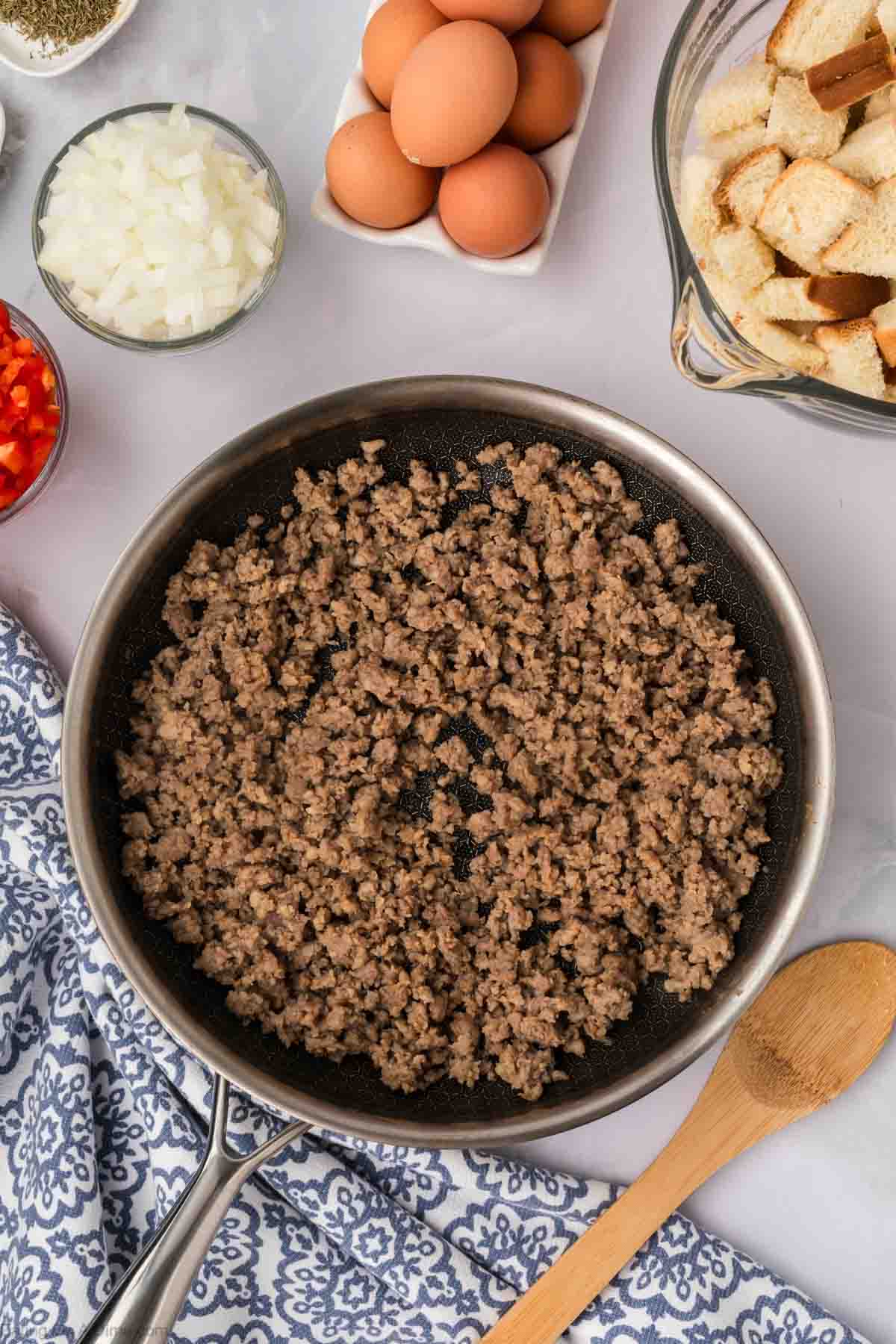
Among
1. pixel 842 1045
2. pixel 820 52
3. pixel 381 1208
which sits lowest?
pixel 381 1208

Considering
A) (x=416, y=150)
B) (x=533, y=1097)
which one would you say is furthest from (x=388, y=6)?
(x=533, y=1097)

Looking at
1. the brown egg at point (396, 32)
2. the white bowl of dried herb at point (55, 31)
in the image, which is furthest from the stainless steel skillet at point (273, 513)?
the white bowl of dried herb at point (55, 31)

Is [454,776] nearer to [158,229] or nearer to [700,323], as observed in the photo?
[700,323]

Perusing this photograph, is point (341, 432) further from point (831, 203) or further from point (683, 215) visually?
point (831, 203)

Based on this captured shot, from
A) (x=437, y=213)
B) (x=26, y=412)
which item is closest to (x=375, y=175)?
(x=437, y=213)

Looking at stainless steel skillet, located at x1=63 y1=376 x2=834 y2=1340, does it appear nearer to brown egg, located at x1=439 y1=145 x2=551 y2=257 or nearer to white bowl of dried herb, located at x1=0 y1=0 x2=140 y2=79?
brown egg, located at x1=439 y1=145 x2=551 y2=257

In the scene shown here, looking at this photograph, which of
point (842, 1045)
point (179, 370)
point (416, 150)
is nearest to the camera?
point (416, 150)
